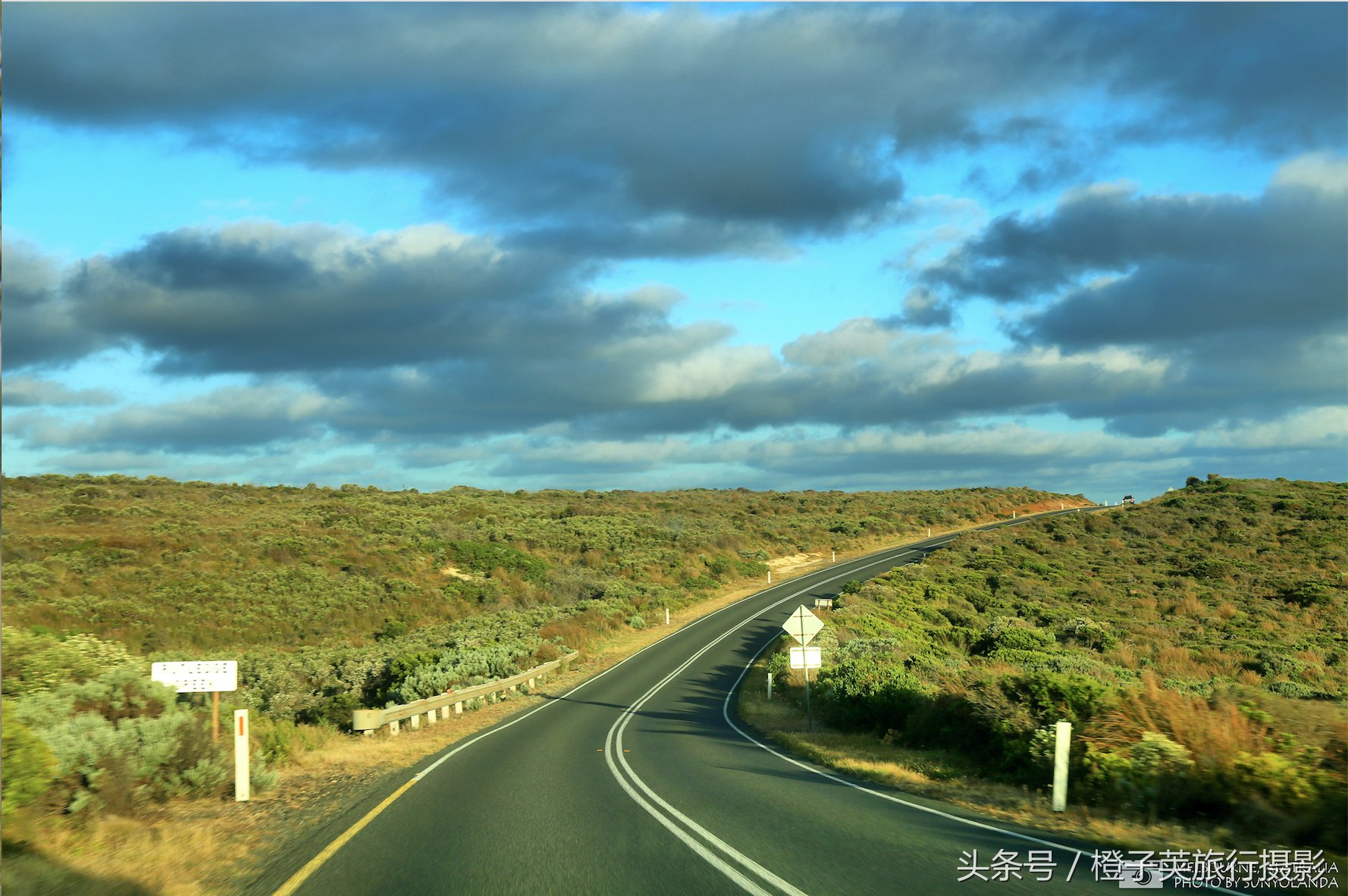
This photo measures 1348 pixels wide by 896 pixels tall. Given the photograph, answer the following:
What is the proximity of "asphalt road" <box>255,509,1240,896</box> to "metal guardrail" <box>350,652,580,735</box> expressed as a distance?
2321mm

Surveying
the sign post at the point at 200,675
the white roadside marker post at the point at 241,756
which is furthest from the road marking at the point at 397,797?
the sign post at the point at 200,675

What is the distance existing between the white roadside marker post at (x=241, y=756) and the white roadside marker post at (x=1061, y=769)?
9770mm

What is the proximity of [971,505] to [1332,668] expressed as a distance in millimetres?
77590

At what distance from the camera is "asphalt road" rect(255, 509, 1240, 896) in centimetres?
709

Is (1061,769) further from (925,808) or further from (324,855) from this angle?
→ (324,855)

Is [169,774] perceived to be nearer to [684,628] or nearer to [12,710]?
[12,710]

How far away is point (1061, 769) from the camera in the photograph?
1017 cm

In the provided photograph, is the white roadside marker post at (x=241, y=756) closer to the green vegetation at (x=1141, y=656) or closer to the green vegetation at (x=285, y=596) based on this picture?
the green vegetation at (x=285, y=596)

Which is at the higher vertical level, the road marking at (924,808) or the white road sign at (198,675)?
the white road sign at (198,675)

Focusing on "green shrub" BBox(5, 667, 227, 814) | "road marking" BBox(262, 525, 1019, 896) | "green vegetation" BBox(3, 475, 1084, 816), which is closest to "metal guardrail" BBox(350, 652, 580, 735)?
"green vegetation" BBox(3, 475, 1084, 816)

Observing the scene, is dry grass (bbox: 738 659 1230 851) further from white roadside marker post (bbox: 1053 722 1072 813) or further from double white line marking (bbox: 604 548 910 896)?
double white line marking (bbox: 604 548 910 896)

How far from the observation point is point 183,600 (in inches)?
1474

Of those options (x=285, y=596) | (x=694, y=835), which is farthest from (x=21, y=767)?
(x=285, y=596)

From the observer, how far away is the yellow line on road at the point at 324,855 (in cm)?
719
